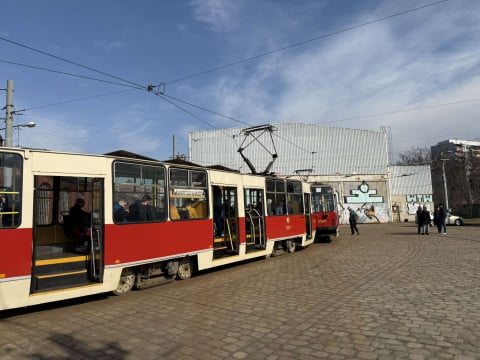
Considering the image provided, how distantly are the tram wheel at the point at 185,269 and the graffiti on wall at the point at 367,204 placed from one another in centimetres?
3516

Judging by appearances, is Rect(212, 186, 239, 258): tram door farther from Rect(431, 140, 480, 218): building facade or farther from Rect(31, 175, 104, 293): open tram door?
Rect(431, 140, 480, 218): building facade

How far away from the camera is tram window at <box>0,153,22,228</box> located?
236 inches

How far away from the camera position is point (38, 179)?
6801 millimetres

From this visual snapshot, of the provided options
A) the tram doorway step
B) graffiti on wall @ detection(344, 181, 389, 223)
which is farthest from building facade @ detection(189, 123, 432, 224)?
the tram doorway step

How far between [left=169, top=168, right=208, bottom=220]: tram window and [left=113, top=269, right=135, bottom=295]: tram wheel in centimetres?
148

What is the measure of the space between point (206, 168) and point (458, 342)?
22.6ft

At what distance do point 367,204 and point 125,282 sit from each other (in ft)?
126

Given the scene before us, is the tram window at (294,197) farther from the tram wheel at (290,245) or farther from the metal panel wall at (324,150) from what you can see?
the metal panel wall at (324,150)

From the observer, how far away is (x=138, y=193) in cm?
789

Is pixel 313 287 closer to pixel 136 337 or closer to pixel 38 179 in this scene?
pixel 136 337

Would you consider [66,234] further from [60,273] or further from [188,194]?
[188,194]

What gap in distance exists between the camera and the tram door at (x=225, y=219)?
10.8m

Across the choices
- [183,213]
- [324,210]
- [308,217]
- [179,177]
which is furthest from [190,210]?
[324,210]

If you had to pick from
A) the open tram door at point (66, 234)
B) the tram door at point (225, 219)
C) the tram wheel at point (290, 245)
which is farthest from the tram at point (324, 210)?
the open tram door at point (66, 234)
